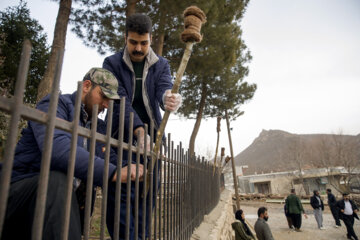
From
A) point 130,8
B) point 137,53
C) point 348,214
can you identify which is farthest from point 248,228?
point 348,214

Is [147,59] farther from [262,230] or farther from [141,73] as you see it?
[262,230]

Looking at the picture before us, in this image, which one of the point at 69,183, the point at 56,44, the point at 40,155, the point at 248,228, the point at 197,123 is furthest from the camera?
the point at 197,123

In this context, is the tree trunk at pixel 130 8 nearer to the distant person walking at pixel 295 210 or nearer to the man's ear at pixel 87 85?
the man's ear at pixel 87 85

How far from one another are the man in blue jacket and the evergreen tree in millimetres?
10023

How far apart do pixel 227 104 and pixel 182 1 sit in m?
8.59

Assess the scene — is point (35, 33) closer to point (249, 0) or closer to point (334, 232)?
point (249, 0)

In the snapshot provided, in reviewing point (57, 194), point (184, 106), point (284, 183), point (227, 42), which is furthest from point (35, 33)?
point (284, 183)

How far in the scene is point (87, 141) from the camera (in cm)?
137

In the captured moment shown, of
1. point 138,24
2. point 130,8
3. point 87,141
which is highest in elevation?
point 130,8

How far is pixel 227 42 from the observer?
952 centimetres

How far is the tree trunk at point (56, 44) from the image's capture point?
16.8ft

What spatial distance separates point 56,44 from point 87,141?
524cm

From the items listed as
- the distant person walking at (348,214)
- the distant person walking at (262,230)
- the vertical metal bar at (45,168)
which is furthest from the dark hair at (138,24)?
the distant person walking at (348,214)

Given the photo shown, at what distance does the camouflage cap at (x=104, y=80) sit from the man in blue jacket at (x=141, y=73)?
1.30 feet
